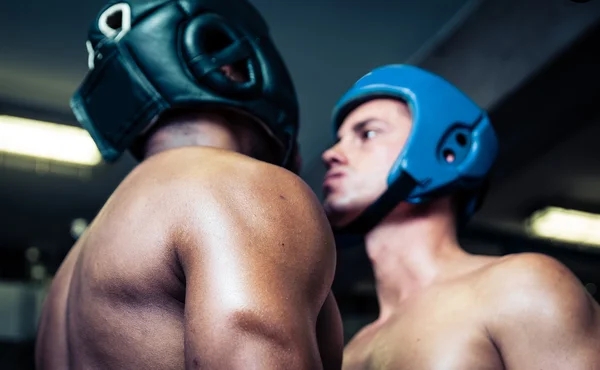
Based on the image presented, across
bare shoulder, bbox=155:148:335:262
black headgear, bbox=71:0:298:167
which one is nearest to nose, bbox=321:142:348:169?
black headgear, bbox=71:0:298:167

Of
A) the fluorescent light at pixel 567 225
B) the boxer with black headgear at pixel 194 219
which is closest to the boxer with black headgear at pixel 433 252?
the boxer with black headgear at pixel 194 219

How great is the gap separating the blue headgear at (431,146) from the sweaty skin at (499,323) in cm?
27

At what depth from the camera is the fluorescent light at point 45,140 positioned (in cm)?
461

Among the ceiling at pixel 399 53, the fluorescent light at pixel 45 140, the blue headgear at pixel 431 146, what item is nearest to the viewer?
the blue headgear at pixel 431 146

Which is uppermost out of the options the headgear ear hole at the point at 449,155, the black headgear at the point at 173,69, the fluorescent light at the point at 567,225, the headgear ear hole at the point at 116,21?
the headgear ear hole at the point at 116,21

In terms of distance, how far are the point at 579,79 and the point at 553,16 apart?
385mm

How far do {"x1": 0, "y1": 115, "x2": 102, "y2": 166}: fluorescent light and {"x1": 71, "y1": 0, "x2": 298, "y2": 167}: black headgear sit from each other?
114 inches

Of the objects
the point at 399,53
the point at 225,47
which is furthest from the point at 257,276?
the point at 399,53

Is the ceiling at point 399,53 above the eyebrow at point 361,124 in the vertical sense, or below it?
below

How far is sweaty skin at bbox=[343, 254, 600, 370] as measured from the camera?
1.90m

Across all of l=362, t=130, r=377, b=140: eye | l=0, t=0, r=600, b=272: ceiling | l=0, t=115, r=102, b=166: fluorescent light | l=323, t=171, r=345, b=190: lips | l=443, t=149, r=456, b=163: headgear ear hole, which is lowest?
l=0, t=115, r=102, b=166: fluorescent light

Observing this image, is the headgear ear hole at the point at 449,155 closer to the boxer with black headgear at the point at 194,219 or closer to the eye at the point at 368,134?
the eye at the point at 368,134

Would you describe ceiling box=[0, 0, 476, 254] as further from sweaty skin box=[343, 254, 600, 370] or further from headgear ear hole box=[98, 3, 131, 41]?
headgear ear hole box=[98, 3, 131, 41]

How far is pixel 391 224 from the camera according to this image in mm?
2510
